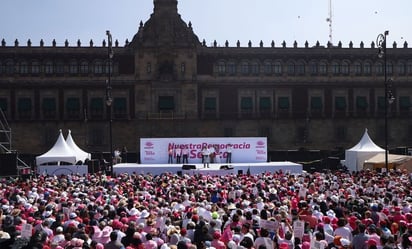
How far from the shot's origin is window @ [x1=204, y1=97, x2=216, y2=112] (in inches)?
2409

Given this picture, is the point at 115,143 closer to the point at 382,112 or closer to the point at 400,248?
the point at 382,112

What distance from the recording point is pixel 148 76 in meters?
60.3

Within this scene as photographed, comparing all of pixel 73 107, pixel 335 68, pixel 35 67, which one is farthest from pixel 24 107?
pixel 335 68

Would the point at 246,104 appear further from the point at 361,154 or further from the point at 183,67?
the point at 361,154

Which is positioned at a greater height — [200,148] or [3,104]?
[3,104]

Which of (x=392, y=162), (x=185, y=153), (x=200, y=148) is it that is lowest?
(x=392, y=162)

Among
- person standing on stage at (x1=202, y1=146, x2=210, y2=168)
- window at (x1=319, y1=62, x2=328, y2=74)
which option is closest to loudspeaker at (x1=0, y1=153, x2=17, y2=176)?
person standing on stage at (x1=202, y1=146, x2=210, y2=168)

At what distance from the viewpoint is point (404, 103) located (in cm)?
6338

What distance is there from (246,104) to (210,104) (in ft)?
12.4

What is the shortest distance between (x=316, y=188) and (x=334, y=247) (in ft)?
37.5

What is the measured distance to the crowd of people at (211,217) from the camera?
12375 mm

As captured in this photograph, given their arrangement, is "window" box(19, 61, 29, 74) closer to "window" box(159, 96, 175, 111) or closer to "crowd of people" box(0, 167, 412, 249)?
"window" box(159, 96, 175, 111)

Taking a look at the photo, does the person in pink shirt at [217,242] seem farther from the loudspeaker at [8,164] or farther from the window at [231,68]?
the window at [231,68]

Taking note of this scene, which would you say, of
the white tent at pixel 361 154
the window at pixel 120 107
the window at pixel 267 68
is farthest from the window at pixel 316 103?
the white tent at pixel 361 154
